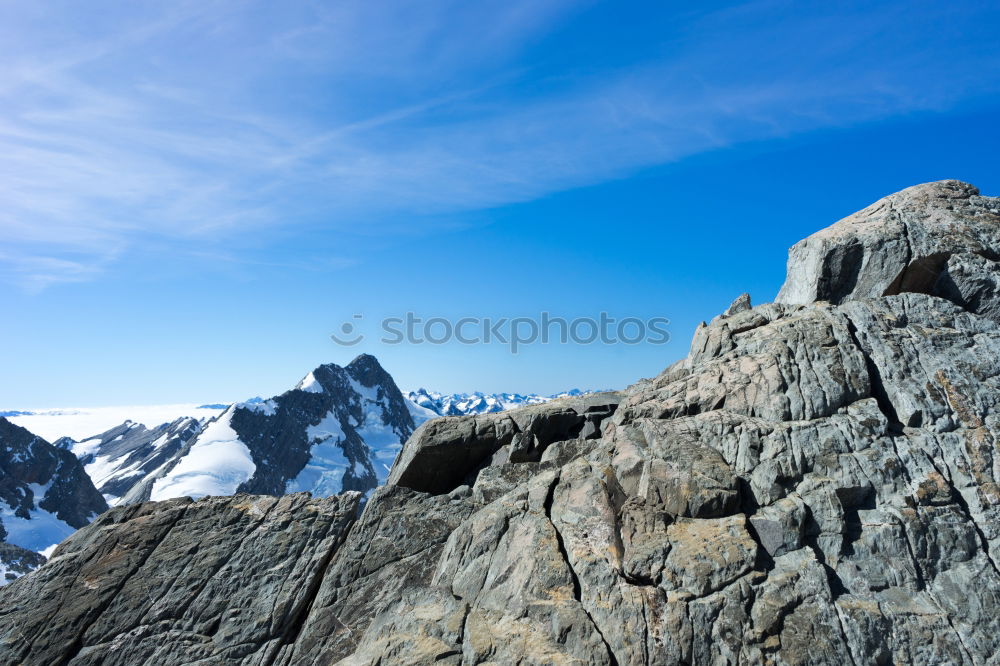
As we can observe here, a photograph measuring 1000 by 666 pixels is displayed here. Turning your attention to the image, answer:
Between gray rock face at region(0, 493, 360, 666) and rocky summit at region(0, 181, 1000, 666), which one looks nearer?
rocky summit at region(0, 181, 1000, 666)

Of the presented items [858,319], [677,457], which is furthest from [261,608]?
[858,319]

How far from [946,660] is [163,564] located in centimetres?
3319

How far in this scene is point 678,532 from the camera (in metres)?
22.3

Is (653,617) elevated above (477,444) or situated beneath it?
situated beneath

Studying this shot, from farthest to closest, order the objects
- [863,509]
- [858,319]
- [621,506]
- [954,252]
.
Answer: [954,252], [858,319], [621,506], [863,509]

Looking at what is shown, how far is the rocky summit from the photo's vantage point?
64.8 feet

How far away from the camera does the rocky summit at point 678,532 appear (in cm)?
1975

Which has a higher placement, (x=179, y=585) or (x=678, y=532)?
(x=678, y=532)

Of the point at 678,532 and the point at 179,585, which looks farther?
the point at 179,585

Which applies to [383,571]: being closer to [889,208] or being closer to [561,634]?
[561,634]

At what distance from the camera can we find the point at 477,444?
3334 cm

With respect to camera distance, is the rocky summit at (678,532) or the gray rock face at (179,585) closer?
the rocky summit at (678,532)

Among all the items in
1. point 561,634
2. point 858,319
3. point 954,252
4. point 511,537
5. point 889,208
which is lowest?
point 561,634

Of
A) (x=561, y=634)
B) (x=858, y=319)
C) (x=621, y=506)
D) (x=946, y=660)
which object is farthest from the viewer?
(x=858, y=319)
